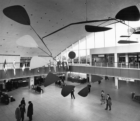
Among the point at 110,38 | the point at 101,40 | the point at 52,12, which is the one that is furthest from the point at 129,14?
the point at 101,40

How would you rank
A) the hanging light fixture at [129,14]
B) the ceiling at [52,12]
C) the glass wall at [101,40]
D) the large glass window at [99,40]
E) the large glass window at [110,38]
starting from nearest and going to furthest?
the hanging light fixture at [129,14] → the ceiling at [52,12] → the glass wall at [101,40] → the large glass window at [110,38] → the large glass window at [99,40]

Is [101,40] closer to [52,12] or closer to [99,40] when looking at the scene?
[99,40]

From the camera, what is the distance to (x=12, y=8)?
106 cm

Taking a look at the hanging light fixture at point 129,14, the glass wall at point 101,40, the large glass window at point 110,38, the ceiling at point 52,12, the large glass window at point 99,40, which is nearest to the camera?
the hanging light fixture at point 129,14

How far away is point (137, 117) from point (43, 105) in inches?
309

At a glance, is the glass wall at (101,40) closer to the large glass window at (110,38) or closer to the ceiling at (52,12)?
the large glass window at (110,38)

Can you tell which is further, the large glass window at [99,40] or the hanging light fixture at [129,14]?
the large glass window at [99,40]

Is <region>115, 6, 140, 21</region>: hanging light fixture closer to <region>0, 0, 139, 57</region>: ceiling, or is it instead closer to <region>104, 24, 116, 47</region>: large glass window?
<region>0, 0, 139, 57</region>: ceiling

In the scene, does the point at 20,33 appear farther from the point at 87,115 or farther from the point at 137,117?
the point at 137,117

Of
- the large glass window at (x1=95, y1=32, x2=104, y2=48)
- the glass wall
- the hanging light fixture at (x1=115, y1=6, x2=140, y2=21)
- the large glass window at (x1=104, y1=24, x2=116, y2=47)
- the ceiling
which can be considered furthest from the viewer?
the large glass window at (x1=95, y1=32, x2=104, y2=48)

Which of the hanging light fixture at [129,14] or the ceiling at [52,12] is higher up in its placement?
the ceiling at [52,12]

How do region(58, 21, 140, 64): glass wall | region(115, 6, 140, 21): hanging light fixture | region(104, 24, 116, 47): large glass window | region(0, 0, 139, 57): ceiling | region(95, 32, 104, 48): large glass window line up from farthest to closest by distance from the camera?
region(95, 32, 104, 48): large glass window < region(104, 24, 116, 47): large glass window < region(58, 21, 140, 64): glass wall < region(0, 0, 139, 57): ceiling < region(115, 6, 140, 21): hanging light fixture

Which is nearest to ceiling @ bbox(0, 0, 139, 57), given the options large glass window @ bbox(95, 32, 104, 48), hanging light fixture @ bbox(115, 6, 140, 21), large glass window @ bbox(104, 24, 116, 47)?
hanging light fixture @ bbox(115, 6, 140, 21)

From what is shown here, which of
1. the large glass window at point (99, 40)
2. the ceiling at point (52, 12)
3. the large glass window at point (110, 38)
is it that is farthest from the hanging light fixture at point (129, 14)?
the large glass window at point (99, 40)
